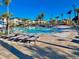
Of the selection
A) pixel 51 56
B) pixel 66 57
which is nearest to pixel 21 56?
pixel 51 56

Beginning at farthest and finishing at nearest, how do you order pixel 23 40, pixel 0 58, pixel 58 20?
pixel 58 20 < pixel 23 40 < pixel 0 58

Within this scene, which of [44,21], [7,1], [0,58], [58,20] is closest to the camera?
[0,58]

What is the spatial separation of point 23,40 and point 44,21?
59.7 metres

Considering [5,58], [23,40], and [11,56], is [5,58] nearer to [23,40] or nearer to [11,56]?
[11,56]

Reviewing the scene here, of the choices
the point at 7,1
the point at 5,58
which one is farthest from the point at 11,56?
the point at 7,1

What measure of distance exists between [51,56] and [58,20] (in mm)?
59032

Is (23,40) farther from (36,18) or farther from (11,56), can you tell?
(36,18)

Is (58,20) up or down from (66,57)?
up

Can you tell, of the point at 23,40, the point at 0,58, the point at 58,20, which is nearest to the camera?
the point at 0,58

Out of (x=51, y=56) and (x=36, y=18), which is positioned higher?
(x=36, y=18)

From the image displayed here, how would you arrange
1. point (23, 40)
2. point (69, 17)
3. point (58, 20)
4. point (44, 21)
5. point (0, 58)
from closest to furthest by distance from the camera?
point (0, 58) < point (23, 40) < point (69, 17) < point (58, 20) < point (44, 21)

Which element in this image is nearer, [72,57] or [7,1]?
[72,57]

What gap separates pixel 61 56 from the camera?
8.77 meters

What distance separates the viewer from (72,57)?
8.55 m
